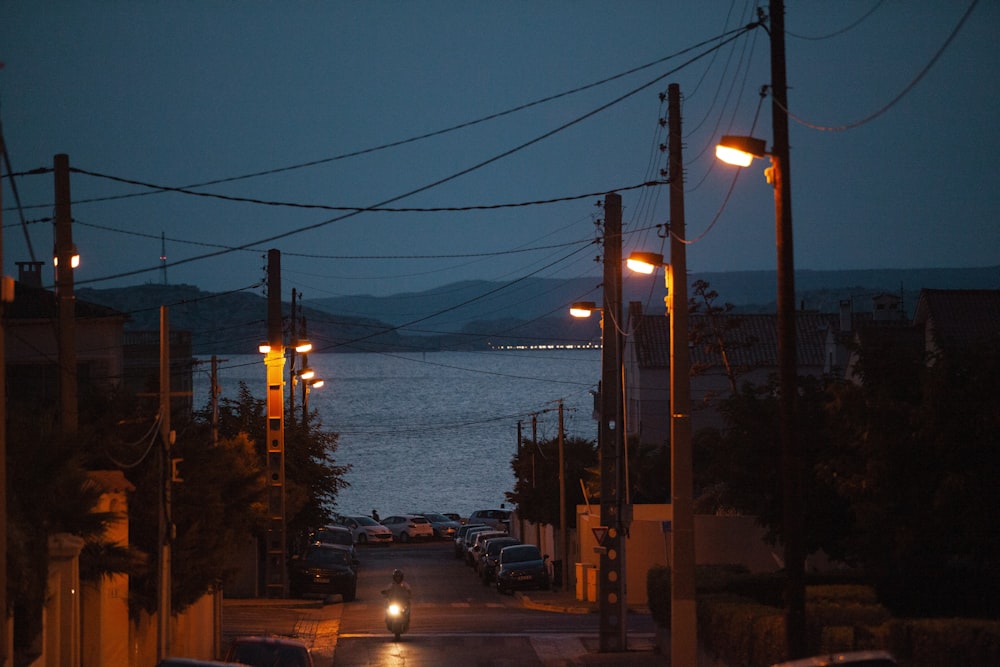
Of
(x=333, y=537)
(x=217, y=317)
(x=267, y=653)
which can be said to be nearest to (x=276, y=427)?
(x=267, y=653)

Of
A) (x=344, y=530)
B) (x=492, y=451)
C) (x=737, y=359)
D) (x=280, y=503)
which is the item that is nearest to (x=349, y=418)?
(x=492, y=451)

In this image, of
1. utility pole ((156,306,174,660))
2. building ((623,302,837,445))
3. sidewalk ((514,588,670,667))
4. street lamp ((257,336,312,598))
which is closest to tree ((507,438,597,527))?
building ((623,302,837,445))

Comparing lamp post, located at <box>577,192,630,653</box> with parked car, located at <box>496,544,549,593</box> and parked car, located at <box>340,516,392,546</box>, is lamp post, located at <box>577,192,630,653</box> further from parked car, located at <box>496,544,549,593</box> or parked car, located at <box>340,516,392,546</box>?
parked car, located at <box>340,516,392,546</box>

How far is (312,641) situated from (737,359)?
47.3 metres

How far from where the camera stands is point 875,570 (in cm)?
2366

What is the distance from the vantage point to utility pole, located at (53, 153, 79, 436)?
18172mm

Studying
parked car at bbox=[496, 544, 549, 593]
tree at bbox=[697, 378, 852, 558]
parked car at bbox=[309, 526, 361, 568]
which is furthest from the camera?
parked car at bbox=[309, 526, 361, 568]

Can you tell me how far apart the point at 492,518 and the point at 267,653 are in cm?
5775

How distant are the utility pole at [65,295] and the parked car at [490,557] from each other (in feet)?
90.5

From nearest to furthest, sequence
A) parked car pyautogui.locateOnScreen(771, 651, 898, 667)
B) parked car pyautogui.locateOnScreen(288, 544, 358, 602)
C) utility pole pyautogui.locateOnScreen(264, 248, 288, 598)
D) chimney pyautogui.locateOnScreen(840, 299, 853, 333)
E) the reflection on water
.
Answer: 1. parked car pyautogui.locateOnScreen(771, 651, 898, 667)
2. utility pole pyautogui.locateOnScreen(264, 248, 288, 598)
3. parked car pyautogui.locateOnScreen(288, 544, 358, 602)
4. chimney pyautogui.locateOnScreen(840, 299, 853, 333)
5. the reflection on water

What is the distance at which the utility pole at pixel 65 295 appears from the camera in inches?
715

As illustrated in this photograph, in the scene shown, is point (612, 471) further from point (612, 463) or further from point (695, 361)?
point (695, 361)

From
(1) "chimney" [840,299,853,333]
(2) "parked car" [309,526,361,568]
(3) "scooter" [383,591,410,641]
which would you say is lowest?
(2) "parked car" [309,526,361,568]

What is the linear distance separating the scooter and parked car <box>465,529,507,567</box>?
21.5 metres
